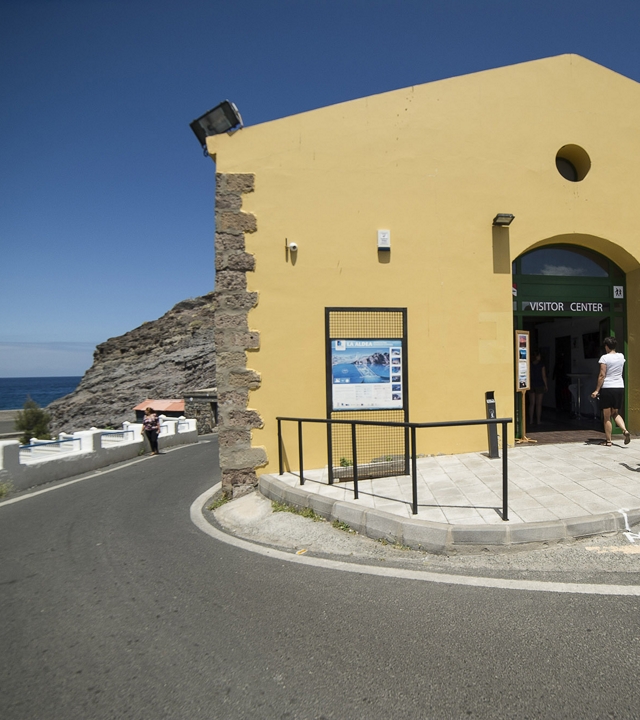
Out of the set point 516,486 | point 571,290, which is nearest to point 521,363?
point 571,290

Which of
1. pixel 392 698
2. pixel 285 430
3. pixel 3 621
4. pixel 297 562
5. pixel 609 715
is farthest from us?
pixel 285 430

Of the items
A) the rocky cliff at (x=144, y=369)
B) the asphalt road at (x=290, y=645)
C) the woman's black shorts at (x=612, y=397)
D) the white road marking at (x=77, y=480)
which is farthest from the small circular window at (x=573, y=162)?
the rocky cliff at (x=144, y=369)

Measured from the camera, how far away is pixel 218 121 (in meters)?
6.80

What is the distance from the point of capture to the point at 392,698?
228 cm

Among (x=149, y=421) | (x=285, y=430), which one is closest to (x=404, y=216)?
(x=285, y=430)

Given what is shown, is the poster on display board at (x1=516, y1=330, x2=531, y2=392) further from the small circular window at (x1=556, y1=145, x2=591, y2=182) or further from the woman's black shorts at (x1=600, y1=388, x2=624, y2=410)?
the small circular window at (x1=556, y1=145, x2=591, y2=182)

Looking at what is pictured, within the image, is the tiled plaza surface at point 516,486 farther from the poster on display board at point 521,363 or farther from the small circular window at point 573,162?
the small circular window at point 573,162

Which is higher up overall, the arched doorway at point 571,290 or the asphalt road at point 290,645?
the arched doorway at point 571,290

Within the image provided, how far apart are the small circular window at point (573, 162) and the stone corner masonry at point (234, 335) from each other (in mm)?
5331

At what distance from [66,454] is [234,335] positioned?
20.0 feet

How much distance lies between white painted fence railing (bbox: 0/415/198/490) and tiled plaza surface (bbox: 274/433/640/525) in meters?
5.44

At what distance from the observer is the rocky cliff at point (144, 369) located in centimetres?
4331

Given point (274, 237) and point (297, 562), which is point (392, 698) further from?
point (274, 237)

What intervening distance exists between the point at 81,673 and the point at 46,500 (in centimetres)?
588
